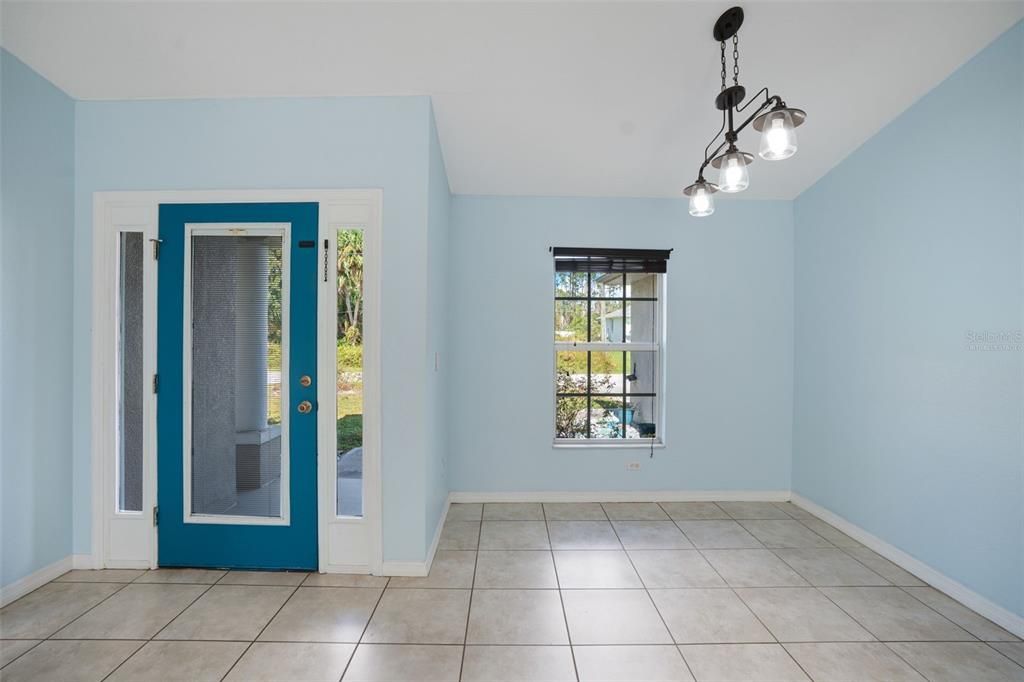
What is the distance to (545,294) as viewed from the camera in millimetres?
3809

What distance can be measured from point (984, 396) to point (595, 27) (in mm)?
2715

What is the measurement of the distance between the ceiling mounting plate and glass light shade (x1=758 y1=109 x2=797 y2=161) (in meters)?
0.75

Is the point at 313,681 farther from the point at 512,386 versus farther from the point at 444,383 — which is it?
the point at 512,386

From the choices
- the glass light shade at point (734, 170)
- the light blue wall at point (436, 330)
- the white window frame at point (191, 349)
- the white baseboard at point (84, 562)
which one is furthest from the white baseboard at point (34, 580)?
the glass light shade at point (734, 170)

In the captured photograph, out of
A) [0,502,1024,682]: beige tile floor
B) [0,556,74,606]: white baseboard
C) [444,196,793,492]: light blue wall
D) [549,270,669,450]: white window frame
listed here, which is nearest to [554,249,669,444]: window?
[549,270,669,450]: white window frame

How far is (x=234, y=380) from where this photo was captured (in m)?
2.65

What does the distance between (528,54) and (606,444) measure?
2922mm

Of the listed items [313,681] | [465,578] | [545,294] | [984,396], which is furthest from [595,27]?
[313,681]

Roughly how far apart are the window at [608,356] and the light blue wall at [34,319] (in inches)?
126

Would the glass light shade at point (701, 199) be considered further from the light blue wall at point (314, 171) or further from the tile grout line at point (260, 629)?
the tile grout line at point (260, 629)

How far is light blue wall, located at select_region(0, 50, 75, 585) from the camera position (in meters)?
2.28

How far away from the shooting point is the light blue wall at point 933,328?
2.21 m

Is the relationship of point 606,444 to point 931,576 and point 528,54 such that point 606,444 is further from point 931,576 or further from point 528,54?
point 528,54

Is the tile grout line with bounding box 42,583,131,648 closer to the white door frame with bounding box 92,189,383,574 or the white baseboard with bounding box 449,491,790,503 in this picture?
the white door frame with bounding box 92,189,383,574
